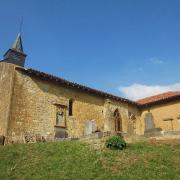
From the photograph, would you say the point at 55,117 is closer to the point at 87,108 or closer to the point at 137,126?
the point at 87,108

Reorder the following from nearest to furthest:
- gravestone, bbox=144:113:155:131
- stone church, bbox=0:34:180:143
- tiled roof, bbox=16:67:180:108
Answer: stone church, bbox=0:34:180:143 → tiled roof, bbox=16:67:180:108 → gravestone, bbox=144:113:155:131

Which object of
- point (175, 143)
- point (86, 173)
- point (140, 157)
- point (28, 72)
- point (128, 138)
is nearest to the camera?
Answer: point (86, 173)

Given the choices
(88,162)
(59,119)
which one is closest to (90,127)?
(59,119)

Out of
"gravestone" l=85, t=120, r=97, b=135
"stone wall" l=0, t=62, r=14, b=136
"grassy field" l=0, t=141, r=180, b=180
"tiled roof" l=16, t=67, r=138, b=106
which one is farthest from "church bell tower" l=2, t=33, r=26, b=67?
"grassy field" l=0, t=141, r=180, b=180

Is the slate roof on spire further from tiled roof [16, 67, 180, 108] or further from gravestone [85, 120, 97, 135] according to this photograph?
gravestone [85, 120, 97, 135]

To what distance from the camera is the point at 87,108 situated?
2408 cm

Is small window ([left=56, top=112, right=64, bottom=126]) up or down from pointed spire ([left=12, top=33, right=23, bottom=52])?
down

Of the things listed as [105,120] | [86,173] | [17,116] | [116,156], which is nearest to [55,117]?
[17,116]

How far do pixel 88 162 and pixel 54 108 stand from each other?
9526mm

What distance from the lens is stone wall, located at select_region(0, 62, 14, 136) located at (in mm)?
18375

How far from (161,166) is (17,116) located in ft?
35.3

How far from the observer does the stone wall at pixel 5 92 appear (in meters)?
18.4

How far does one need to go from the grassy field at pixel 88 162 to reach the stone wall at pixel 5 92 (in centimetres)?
317

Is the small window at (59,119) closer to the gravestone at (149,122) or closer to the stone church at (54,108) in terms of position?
the stone church at (54,108)
